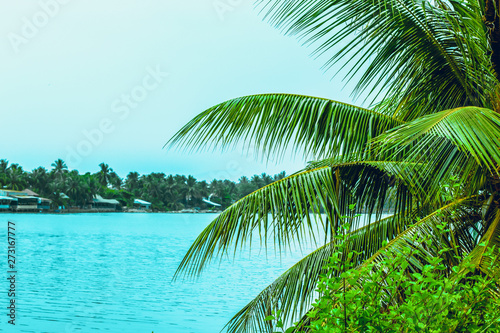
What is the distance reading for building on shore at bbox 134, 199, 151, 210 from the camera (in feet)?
407

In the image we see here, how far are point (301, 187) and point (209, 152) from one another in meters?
0.93

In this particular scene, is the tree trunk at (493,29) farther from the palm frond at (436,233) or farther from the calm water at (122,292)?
the calm water at (122,292)

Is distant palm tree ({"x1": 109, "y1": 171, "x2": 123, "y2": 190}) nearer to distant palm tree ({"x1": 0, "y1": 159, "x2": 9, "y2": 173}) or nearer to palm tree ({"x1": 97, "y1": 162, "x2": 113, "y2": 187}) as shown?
palm tree ({"x1": 97, "y1": 162, "x2": 113, "y2": 187})

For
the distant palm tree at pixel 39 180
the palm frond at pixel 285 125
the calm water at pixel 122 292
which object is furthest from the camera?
the distant palm tree at pixel 39 180

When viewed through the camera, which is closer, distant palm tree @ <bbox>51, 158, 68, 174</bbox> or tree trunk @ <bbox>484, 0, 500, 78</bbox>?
tree trunk @ <bbox>484, 0, 500, 78</bbox>

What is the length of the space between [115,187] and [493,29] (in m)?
123

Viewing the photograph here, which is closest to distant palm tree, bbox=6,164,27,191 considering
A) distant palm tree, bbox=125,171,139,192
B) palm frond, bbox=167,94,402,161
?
distant palm tree, bbox=125,171,139,192

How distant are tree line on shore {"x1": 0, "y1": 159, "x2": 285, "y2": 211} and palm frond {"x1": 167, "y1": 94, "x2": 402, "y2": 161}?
76799mm

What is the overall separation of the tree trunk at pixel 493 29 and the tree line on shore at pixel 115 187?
255 feet

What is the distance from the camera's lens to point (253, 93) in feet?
16.9

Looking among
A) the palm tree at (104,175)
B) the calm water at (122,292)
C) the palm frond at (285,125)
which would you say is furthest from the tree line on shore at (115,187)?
the palm frond at (285,125)

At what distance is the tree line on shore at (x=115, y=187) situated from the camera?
89062mm

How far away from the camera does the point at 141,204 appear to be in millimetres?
126562

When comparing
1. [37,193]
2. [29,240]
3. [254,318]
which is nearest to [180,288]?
[254,318]
